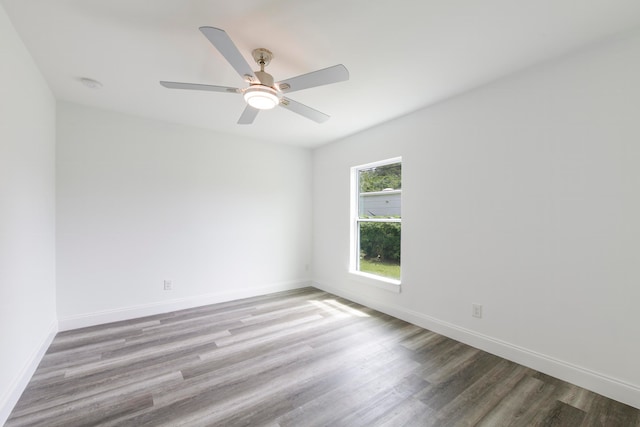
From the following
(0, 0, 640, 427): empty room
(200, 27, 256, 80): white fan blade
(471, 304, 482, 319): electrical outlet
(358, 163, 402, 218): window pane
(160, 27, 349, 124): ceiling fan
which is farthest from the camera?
(358, 163, 402, 218): window pane

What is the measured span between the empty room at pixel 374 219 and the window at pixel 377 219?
0.15 feet

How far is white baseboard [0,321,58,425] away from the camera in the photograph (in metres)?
1.66

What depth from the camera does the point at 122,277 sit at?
10.7 feet

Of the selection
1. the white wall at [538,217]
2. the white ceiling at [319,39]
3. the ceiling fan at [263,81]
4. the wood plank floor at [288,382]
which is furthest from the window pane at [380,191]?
the ceiling fan at [263,81]

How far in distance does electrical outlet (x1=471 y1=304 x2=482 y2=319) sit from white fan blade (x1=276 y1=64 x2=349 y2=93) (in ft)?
7.74

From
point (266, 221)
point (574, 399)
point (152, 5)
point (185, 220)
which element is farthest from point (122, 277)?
point (574, 399)

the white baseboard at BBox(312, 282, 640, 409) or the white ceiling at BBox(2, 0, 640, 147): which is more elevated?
the white ceiling at BBox(2, 0, 640, 147)

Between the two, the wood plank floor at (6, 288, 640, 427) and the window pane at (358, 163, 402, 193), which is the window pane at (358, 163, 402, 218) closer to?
the window pane at (358, 163, 402, 193)

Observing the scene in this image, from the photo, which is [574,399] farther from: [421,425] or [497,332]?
[421,425]

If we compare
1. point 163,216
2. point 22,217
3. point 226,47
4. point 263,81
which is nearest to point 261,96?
point 263,81

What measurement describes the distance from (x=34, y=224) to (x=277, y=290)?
3020 mm

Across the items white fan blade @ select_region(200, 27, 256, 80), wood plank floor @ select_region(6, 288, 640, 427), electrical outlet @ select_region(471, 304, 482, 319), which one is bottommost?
wood plank floor @ select_region(6, 288, 640, 427)

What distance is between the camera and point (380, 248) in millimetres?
3855

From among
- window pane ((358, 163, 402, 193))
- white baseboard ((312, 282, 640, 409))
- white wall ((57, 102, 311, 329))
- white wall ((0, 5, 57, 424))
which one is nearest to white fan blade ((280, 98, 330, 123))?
window pane ((358, 163, 402, 193))
